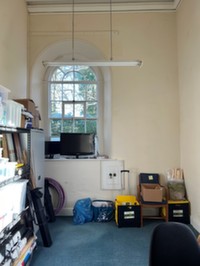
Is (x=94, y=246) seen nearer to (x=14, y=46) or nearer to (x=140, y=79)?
(x=140, y=79)

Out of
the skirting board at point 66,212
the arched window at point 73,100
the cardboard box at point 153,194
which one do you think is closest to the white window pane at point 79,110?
the arched window at point 73,100

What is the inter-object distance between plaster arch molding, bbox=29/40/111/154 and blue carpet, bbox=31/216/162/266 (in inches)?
68.2

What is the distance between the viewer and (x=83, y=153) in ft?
14.7

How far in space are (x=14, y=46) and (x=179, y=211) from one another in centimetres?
403

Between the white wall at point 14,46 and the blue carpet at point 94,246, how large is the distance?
7.96ft

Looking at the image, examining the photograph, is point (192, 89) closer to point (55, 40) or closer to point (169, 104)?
point (169, 104)

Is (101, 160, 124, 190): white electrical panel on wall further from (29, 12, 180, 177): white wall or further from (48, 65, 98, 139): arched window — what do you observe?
(48, 65, 98, 139): arched window

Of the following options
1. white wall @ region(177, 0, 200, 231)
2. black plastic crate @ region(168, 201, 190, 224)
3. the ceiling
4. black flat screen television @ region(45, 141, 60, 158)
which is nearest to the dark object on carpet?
white wall @ region(177, 0, 200, 231)

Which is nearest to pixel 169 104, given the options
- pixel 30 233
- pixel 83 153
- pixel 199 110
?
pixel 199 110

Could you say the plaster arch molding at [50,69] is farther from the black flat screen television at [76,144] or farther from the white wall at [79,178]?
the white wall at [79,178]

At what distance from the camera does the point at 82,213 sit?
12.9ft

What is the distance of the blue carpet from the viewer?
106 inches

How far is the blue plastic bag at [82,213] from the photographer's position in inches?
153

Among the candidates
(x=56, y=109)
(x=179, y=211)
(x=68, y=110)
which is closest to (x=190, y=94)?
(x=179, y=211)
